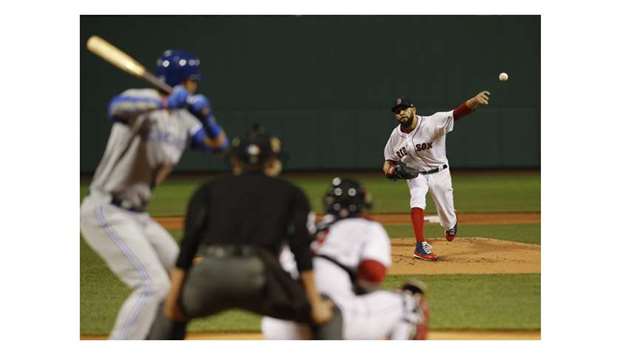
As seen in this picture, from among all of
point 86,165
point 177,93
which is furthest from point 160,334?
point 86,165

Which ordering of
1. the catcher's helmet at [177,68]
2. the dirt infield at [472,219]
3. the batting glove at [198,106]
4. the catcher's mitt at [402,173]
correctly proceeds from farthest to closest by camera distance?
the dirt infield at [472,219], the catcher's mitt at [402,173], the catcher's helmet at [177,68], the batting glove at [198,106]

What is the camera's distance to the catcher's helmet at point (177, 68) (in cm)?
501

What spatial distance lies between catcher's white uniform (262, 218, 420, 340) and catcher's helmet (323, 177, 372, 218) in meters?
0.06

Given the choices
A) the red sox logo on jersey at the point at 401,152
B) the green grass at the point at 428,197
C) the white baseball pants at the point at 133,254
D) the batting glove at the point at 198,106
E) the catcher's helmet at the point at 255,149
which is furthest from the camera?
the green grass at the point at 428,197

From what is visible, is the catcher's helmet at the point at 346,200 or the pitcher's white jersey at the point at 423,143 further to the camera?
the pitcher's white jersey at the point at 423,143

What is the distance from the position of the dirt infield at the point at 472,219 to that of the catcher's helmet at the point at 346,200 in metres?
7.19

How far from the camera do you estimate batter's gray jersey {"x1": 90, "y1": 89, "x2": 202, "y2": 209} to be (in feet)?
15.3

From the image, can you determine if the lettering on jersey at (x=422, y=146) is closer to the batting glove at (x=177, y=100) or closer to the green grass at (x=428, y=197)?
the batting glove at (x=177, y=100)

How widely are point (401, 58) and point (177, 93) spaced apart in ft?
46.3

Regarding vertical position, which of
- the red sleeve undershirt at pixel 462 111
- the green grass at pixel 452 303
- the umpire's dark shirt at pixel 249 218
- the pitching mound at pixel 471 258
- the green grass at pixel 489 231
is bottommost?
the green grass at pixel 452 303

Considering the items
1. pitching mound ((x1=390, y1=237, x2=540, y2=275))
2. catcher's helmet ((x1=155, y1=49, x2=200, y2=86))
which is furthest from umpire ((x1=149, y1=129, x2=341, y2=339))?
pitching mound ((x1=390, y1=237, x2=540, y2=275))

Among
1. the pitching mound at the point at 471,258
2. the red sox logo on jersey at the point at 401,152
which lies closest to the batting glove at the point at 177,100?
the pitching mound at the point at 471,258

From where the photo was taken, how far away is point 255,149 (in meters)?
4.26

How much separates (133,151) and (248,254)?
3.54 ft
